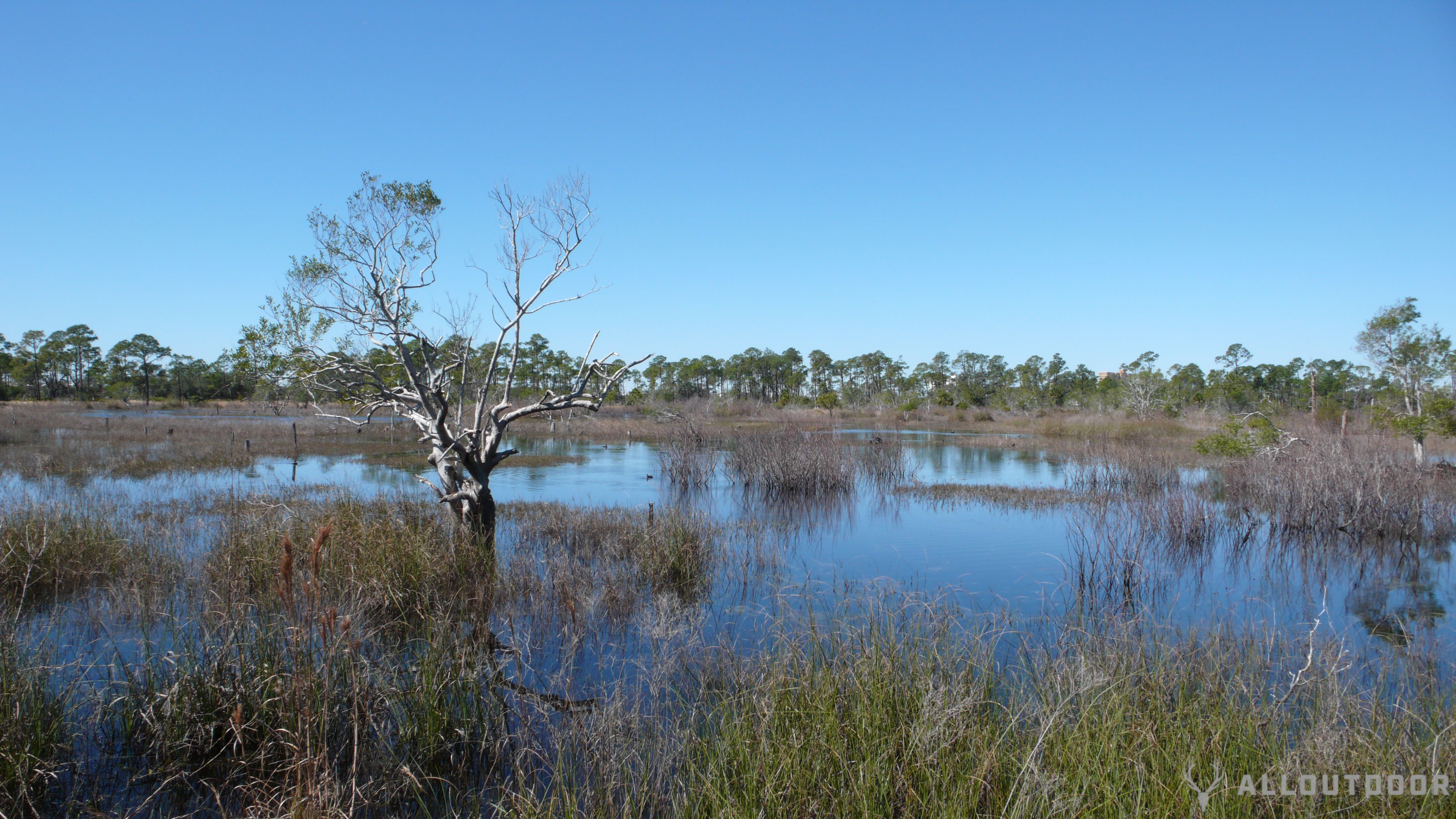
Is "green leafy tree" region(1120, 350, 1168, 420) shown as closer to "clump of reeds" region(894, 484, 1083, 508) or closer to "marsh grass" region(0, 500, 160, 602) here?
"clump of reeds" region(894, 484, 1083, 508)

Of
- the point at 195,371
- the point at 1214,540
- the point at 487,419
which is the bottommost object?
the point at 1214,540

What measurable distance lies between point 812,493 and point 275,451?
63.3ft

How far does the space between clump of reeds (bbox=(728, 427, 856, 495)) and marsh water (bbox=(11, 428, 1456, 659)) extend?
604mm

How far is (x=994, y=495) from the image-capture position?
16.8 meters

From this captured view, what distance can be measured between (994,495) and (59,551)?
53.5 feet

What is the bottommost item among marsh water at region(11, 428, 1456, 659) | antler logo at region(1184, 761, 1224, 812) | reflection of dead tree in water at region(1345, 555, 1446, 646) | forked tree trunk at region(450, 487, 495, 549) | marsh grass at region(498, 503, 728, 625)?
reflection of dead tree in water at region(1345, 555, 1446, 646)

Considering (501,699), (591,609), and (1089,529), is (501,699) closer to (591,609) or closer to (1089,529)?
(591,609)

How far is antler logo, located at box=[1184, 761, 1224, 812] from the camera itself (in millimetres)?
2727

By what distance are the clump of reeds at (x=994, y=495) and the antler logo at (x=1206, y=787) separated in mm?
12730

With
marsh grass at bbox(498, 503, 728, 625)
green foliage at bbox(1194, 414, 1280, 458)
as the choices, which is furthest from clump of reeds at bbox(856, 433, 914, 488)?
marsh grass at bbox(498, 503, 728, 625)

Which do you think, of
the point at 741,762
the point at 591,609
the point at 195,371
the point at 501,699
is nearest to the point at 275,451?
the point at 591,609

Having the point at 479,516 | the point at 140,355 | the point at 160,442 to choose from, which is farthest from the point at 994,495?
the point at 140,355

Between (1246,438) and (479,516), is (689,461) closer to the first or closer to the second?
(479,516)

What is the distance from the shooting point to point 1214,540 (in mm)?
11742
